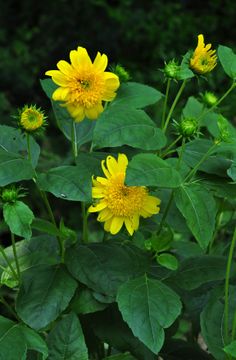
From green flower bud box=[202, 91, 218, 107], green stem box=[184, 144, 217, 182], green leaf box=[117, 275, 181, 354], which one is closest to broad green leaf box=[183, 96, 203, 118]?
green flower bud box=[202, 91, 218, 107]

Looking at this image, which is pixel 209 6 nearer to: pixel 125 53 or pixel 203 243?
pixel 125 53

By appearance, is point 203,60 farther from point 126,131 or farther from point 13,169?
point 13,169

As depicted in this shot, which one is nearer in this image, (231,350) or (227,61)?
(231,350)

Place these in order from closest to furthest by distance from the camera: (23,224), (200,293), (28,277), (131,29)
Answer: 1. (23,224)
2. (28,277)
3. (200,293)
4. (131,29)

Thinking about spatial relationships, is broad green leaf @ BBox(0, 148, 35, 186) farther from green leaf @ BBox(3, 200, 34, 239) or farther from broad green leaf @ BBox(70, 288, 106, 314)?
broad green leaf @ BBox(70, 288, 106, 314)

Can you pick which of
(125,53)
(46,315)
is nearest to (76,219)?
(125,53)

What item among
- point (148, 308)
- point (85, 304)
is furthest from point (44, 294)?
point (148, 308)
